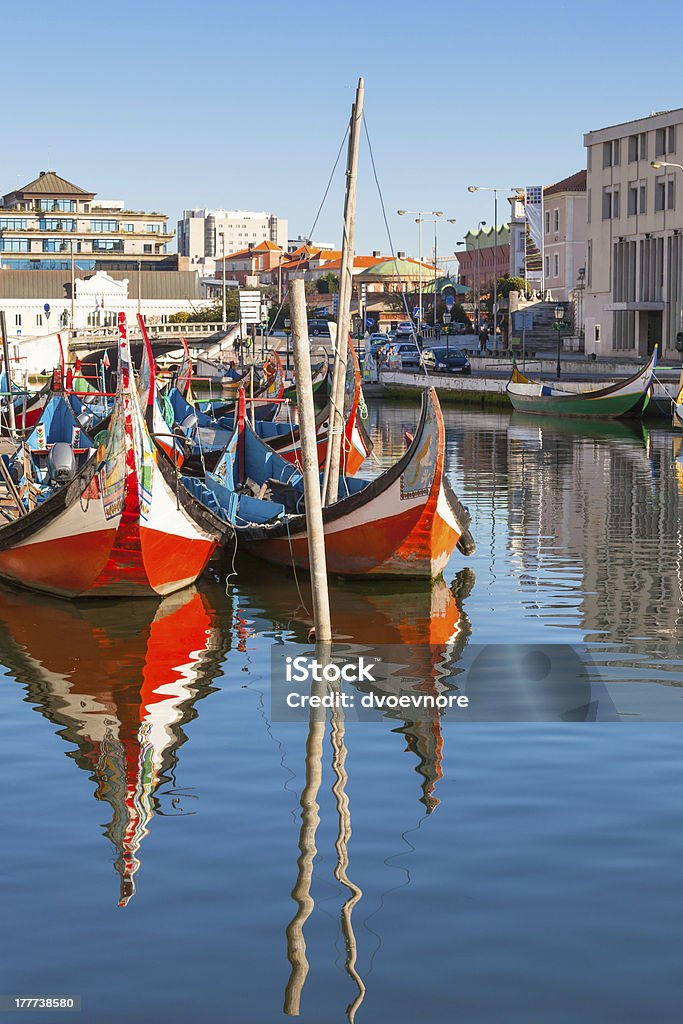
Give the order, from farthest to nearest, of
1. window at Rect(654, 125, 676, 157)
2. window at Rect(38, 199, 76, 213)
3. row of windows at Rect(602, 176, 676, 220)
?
window at Rect(38, 199, 76, 213)
row of windows at Rect(602, 176, 676, 220)
window at Rect(654, 125, 676, 157)

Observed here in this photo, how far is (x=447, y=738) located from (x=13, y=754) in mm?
3732

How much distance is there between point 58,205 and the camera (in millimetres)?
133125

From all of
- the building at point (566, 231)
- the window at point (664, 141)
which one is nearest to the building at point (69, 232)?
the building at point (566, 231)

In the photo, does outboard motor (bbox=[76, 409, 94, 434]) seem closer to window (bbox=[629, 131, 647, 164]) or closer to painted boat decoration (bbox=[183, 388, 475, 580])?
painted boat decoration (bbox=[183, 388, 475, 580])

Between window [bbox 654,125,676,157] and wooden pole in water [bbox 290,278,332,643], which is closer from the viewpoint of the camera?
wooden pole in water [bbox 290,278,332,643]

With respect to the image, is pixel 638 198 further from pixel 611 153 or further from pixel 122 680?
pixel 122 680

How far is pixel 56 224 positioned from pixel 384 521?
120443 mm

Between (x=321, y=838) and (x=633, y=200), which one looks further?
(x=633, y=200)

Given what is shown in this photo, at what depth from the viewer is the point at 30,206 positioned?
133125 millimetres

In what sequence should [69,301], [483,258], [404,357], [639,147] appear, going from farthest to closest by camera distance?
1. [483,258]
2. [69,301]
3. [404,357]
4. [639,147]

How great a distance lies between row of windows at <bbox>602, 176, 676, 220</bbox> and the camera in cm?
6719

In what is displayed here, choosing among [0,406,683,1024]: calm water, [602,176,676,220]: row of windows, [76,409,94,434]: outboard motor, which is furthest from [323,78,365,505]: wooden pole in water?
[602,176,676,220]: row of windows

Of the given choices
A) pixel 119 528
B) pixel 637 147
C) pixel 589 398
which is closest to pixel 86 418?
pixel 119 528

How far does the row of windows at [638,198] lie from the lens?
67188 mm
